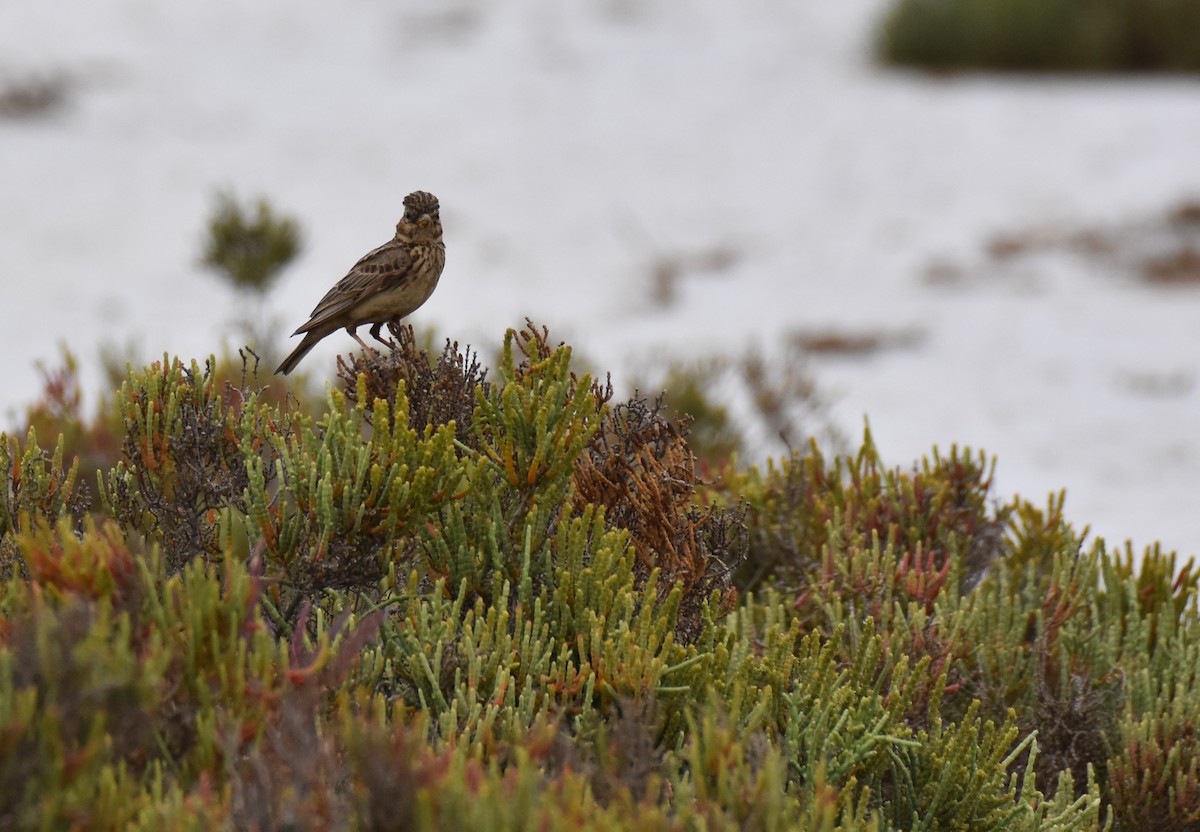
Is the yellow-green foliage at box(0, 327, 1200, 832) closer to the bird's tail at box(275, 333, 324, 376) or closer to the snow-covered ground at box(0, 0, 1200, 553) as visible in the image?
the bird's tail at box(275, 333, 324, 376)

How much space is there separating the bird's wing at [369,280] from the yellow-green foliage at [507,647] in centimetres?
48

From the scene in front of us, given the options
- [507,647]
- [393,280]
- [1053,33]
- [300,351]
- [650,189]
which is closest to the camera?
[507,647]

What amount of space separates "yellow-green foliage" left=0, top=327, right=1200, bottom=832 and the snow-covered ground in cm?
494

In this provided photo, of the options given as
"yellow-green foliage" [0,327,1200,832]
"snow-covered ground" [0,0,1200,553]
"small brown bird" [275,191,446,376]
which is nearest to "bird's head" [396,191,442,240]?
"small brown bird" [275,191,446,376]

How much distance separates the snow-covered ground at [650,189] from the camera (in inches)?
426

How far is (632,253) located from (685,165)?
1.98m

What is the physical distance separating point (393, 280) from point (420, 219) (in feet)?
0.77

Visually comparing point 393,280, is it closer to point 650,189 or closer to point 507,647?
point 507,647

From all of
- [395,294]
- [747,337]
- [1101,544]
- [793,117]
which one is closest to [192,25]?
[793,117]

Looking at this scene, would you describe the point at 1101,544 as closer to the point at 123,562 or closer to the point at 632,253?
the point at 123,562

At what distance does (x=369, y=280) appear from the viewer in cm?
421

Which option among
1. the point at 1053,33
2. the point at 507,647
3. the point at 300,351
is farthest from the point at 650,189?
the point at 507,647

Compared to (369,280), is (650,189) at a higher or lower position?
higher

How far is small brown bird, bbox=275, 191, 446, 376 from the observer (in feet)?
13.8
